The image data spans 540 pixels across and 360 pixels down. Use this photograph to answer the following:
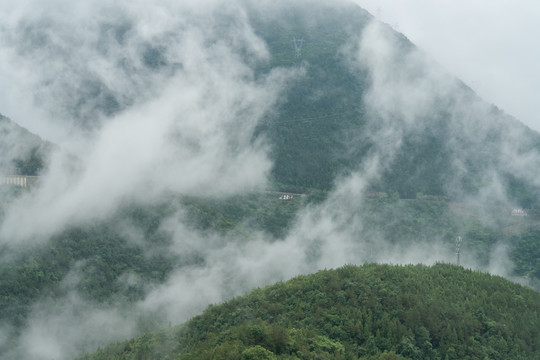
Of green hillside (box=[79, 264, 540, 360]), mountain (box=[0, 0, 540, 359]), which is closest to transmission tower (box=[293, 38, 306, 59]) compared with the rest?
mountain (box=[0, 0, 540, 359])

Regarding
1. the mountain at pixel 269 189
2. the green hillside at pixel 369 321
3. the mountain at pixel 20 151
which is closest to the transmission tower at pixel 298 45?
the mountain at pixel 269 189

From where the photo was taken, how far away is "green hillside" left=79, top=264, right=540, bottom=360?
46906 millimetres

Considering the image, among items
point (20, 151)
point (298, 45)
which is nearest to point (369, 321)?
point (20, 151)

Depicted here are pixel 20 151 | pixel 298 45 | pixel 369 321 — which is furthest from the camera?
pixel 298 45

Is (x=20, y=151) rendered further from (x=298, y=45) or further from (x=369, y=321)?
(x=298, y=45)

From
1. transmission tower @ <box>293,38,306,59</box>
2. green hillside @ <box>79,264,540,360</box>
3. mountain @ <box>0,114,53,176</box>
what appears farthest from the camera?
transmission tower @ <box>293,38,306,59</box>

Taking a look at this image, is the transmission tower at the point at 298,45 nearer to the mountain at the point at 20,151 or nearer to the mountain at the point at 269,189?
the mountain at the point at 269,189

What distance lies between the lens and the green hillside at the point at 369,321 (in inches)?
1847

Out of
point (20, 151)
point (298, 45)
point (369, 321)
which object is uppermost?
point (298, 45)

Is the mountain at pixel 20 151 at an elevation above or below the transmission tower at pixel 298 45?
below

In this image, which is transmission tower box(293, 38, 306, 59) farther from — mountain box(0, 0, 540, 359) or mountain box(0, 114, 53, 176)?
mountain box(0, 114, 53, 176)

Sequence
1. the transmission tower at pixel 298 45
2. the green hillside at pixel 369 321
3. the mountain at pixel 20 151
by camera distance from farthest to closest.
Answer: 1. the transmission tower at pixel 298 45
2. the mountain at pixel 20 151
3. the green hillside at pixel 369 321

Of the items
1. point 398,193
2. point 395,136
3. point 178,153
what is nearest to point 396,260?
point 398,193

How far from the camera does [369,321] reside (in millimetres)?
50688
